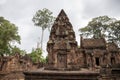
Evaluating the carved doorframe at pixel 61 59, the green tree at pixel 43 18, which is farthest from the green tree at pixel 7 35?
the carved doorframe at pixel 61 59

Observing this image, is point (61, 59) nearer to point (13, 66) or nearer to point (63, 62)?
point (63, 62)

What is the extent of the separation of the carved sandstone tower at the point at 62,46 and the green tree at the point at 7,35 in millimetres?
23155

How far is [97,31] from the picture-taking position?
4578cm

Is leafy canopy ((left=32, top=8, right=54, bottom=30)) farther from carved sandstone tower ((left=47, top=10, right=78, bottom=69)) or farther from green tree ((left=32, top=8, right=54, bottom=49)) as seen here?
carved sandstone tower ((left=47, top=10, right=78, bottom=69))

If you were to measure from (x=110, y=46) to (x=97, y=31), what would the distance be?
Result: 8806 mm

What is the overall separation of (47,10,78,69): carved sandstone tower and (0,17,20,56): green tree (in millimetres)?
23155

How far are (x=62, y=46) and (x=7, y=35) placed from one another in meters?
27.1

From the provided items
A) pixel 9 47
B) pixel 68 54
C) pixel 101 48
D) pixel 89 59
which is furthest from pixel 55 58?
pixel 9 47

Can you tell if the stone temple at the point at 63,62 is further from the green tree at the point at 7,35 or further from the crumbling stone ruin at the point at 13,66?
the green tree at the point at 7,35

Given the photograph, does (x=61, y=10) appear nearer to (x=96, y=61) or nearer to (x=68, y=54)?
(x=68, y=54)

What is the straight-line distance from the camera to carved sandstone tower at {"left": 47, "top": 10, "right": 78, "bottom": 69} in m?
15.2

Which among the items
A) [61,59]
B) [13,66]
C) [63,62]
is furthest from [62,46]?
[13,66]

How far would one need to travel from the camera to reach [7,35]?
131ft

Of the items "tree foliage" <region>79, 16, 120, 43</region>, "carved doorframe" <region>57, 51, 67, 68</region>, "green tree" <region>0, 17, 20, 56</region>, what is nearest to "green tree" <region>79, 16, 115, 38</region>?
"tree foliage" <region>79, 16, 120, 43</region>
